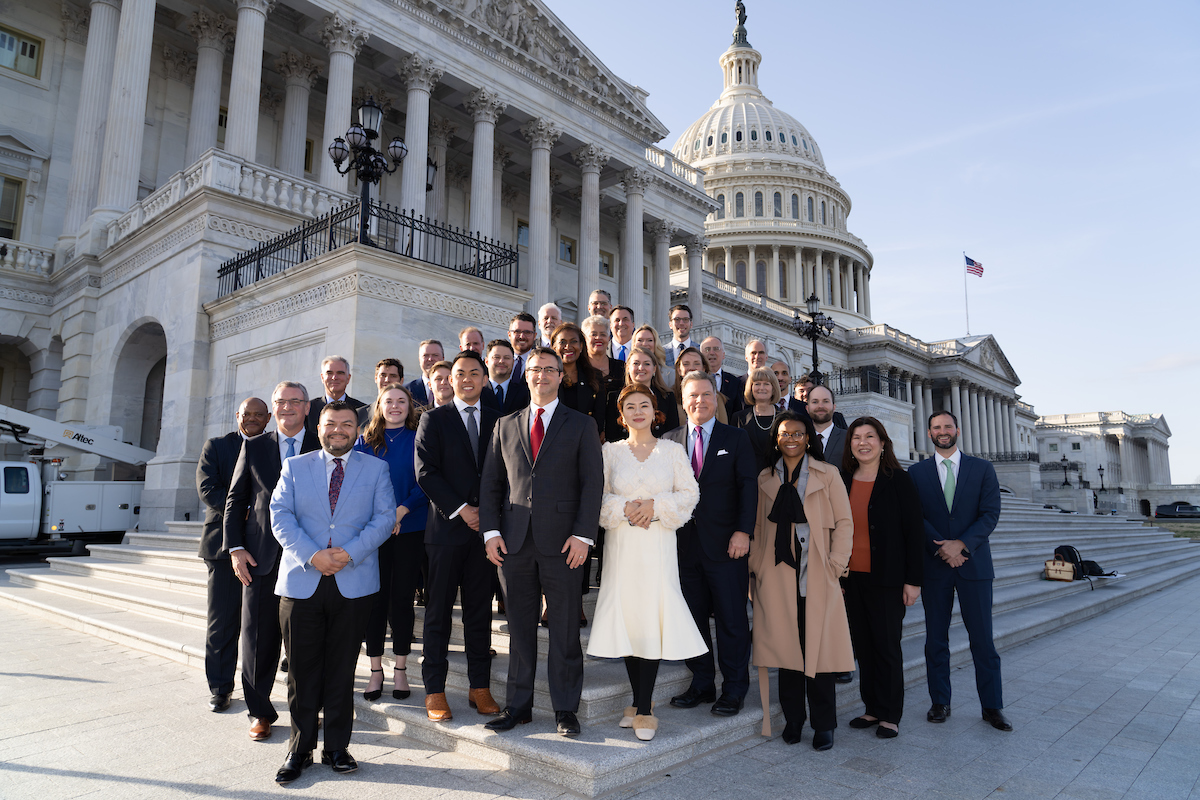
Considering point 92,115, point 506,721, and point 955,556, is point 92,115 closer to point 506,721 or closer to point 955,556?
point 506,721

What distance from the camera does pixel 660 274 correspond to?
116 feet

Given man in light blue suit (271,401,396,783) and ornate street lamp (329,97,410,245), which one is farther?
ornate street lamp (329,97,410,245)

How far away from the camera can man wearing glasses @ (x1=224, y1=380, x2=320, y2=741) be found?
5105mm

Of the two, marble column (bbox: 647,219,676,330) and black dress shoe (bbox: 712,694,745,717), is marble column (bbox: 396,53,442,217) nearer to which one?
marble column (bbox: 647,219,676,330)

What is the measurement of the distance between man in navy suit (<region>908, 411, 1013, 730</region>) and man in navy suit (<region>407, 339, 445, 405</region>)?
4.52 metres

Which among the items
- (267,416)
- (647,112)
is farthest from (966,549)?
(647,112)

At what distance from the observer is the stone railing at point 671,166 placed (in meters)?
35.1

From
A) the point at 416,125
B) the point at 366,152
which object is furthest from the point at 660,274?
the point at 366,152

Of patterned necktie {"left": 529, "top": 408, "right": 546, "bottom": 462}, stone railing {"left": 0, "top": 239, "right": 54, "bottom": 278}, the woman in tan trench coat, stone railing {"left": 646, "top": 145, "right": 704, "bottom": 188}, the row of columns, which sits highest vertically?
the row of columns

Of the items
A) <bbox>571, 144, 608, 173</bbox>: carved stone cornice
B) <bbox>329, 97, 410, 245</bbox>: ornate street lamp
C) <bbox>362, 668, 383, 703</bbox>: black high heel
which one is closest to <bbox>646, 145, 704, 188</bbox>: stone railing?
<bbox>571, 144, 608, 173</bbox>: carved stone cornice

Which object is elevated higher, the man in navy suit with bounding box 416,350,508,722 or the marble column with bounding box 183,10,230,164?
the marble column with bounding box 183,10,230,164

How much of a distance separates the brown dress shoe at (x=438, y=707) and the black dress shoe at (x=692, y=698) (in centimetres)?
168

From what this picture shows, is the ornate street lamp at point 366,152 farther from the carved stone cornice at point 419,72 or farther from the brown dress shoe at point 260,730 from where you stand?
the carved stone cornice at point 419,72

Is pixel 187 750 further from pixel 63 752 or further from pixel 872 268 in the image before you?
pixel 872 268
